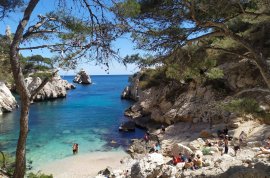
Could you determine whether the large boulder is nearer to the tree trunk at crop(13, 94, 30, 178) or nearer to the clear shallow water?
the tree trunk at crop(13, 94, 30, 178)

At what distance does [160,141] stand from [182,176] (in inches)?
453

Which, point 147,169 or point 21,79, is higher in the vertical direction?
point 21,79

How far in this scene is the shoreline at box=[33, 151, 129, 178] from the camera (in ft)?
65.4

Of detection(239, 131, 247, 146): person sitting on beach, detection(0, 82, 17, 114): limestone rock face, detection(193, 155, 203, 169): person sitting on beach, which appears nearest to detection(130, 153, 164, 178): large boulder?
detection(193, 155, 203, 169): person sitting on beach

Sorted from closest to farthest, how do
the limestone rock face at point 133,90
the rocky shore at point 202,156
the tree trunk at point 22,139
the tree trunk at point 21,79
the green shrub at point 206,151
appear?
the tree trunk at point 21,79, the tree trunk at point 22,139, the rocky shore at point 202,156, the green shrub at point 206,151, the limestone rock face at point 133,90

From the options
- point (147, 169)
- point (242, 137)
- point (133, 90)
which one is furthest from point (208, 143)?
point (133, 90)

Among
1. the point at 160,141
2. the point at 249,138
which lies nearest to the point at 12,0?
the point at 249,138

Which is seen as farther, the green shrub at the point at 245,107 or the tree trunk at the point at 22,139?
the green shrub at the point at 245,107

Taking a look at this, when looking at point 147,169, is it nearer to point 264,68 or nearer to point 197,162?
point 197,162

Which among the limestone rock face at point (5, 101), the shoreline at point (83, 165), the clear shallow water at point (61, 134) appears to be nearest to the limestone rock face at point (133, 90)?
the clear shallow water at point (61, 134)

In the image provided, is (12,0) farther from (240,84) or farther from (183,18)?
(240,84)

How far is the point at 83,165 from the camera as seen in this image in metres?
21.7

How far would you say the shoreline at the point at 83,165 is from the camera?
19938 millimetres

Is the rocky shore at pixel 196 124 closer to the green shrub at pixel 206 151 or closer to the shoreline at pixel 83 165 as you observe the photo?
the green shrub at pixel 206 151
